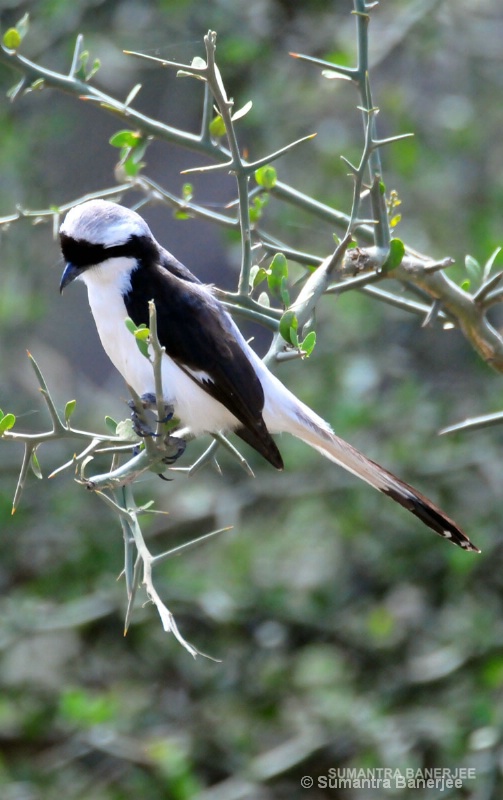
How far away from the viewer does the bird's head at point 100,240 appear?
317 centimetres

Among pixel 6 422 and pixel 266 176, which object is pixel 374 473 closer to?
pixel 266 176

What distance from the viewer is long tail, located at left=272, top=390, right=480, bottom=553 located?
299 centimetres

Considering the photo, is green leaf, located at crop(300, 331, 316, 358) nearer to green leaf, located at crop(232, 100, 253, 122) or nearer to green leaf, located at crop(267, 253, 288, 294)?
green leaf, located at crop(267, 253, 288, 294)

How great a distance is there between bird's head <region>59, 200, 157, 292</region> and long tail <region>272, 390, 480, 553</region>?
0.72 meters

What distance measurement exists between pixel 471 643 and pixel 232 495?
1558mm

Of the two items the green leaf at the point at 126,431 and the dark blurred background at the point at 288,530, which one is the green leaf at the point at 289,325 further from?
the dark blurred background at the point at 288,530

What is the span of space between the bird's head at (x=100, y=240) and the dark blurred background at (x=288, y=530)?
1.10 metres

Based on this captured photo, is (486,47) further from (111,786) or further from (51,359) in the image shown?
(111,786)

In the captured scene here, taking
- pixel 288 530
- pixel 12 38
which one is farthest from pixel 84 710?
pixel 12 38

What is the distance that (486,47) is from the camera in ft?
20.4

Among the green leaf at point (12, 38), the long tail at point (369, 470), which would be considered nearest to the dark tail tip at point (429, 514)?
the long tail at point (369, 470)

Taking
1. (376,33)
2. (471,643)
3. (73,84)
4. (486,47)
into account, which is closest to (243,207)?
(73,84)

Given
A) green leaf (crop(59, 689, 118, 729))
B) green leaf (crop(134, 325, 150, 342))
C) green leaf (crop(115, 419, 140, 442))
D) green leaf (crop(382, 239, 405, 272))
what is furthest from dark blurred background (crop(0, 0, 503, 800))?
green leaf (crop(134, 325, 150, 342))

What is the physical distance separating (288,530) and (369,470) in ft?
8.90
